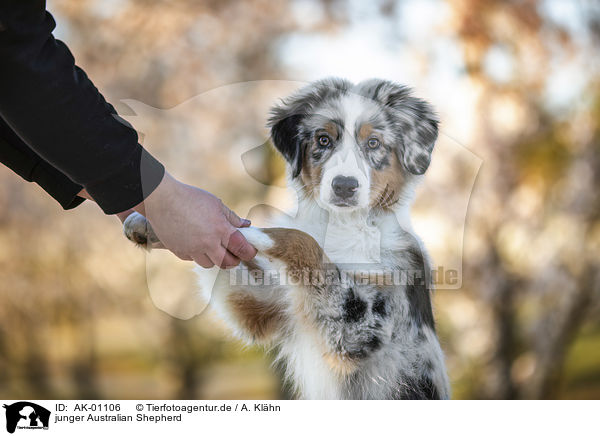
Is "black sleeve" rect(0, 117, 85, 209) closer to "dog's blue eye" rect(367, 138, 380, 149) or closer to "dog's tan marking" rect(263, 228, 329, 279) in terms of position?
"dog's tan marking" rect(263, 228, 329, 279)

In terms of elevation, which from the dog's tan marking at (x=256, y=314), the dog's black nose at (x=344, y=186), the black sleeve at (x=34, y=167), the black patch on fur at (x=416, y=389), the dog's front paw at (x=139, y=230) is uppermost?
the black sleeve at (x=34, y=167)

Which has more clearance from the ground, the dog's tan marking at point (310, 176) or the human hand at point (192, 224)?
the dog's tan marking at point (310, 176)

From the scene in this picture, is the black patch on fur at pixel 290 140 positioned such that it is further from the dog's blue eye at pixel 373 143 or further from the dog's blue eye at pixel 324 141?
the dog's blue eye at pixel 373 143

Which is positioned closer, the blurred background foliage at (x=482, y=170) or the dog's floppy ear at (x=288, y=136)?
the dog's floppy ear at (x=288, y=136)

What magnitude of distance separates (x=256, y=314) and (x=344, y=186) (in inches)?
22.6

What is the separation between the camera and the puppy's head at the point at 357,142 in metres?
1.80

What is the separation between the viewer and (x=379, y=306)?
192 centimetres

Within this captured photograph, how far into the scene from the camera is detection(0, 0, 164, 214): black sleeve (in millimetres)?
1335

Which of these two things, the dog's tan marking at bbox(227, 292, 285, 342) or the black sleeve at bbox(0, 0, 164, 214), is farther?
the dog's tan marking at bbox(227, 292, 285, 342)

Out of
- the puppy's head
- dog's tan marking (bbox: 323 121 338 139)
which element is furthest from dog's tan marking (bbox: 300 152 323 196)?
dog's tan marking (bbox: 323 121 338 139)
